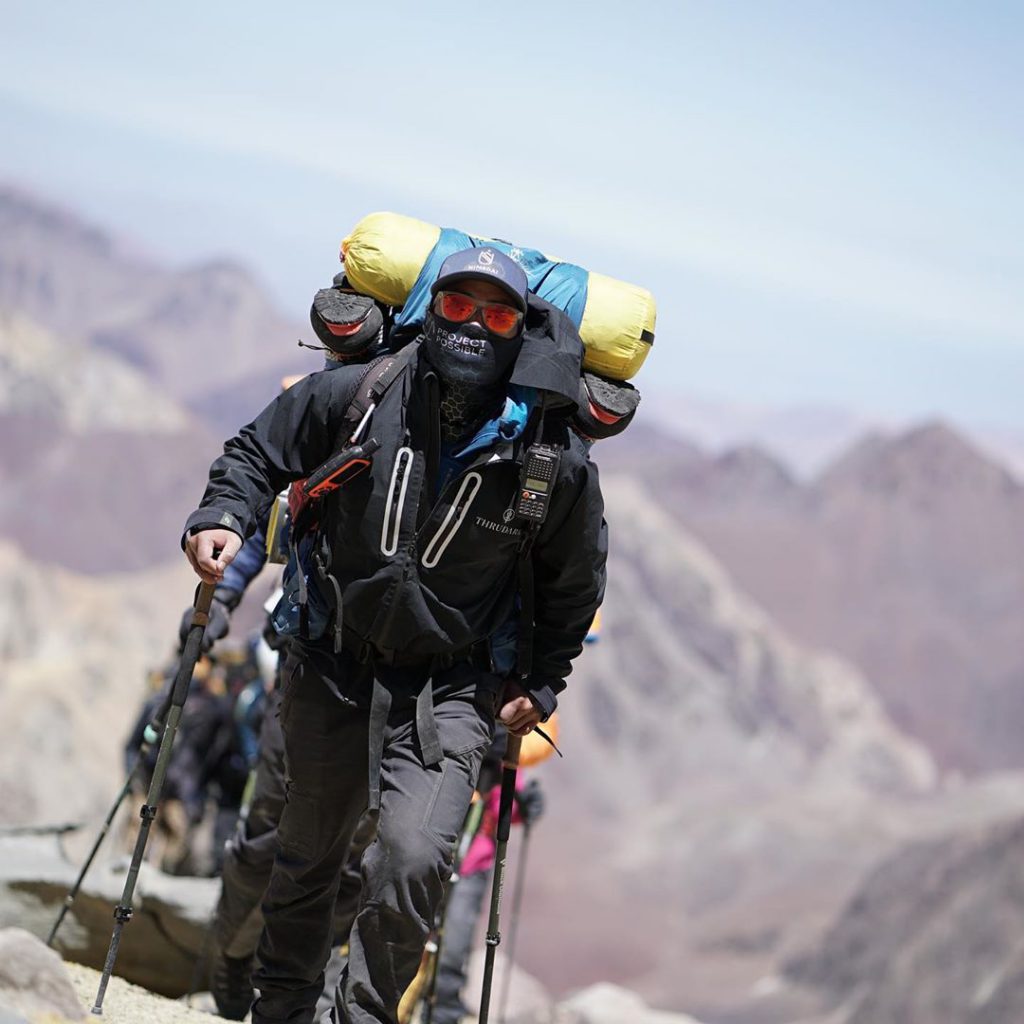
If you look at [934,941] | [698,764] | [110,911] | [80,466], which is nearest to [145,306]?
[80,466]

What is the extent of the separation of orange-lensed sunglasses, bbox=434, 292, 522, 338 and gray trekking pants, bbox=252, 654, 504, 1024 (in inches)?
37.8

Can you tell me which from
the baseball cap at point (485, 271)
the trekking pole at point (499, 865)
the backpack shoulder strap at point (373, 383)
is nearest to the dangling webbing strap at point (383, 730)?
the trekking pole at point (499, 865)

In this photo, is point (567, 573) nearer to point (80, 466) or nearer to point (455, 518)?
point (455, 518)

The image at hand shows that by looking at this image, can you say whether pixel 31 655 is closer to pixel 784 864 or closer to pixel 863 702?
pixel 784 864

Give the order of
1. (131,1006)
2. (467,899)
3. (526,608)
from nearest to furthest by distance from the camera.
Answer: (526,608), (131,1006), (467,899)

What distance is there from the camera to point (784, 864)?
191 ft

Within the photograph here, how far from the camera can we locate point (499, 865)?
4.98 m

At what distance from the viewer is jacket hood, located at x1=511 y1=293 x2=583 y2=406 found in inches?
180

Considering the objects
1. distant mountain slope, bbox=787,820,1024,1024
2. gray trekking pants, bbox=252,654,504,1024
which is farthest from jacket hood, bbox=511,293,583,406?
distant mountain slope, bbox=787,820,1024,1024

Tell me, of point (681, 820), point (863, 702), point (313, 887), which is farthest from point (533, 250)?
point (863, 702)

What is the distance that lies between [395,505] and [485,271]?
2.24 feet

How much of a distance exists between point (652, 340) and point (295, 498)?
1.15 metres

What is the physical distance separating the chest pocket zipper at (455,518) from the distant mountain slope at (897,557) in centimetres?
8253

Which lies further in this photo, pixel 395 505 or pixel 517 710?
pixel 517 710
